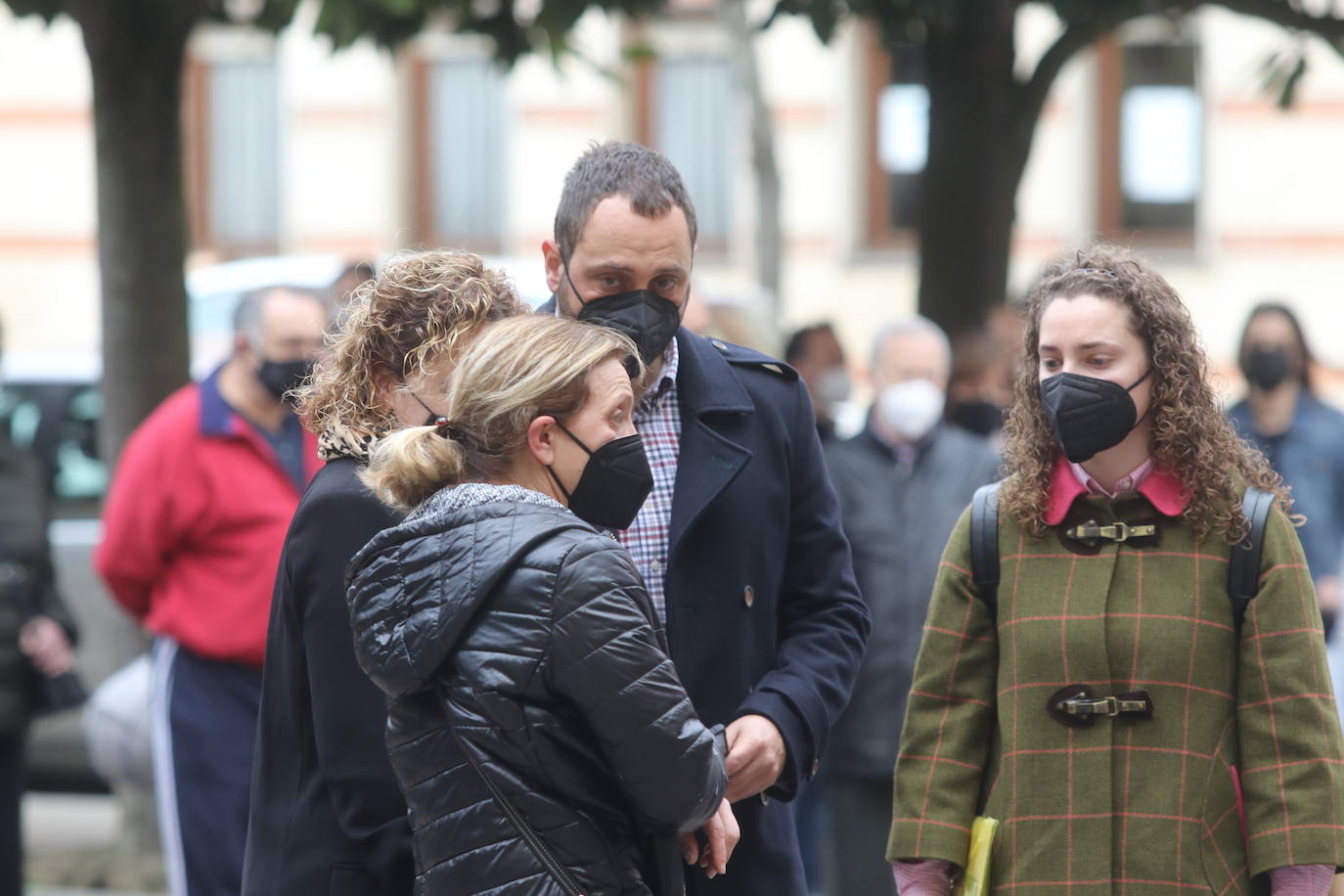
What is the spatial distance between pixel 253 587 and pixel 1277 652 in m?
3.04

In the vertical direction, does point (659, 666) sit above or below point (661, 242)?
below

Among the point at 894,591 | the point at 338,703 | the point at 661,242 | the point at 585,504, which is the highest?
the point at 661,242

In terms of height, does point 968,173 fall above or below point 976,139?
below

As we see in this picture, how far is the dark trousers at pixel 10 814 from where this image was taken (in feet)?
20.0

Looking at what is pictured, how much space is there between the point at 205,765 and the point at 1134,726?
284cm

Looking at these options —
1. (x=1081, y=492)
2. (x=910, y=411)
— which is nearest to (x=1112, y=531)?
(x=1081, y=492)

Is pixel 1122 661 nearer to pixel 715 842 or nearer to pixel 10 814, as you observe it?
pixel 715 842

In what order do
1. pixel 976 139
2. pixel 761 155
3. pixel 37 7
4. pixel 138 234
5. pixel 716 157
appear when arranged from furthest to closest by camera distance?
1. pixel 716 157
2. pixel 761 155
3. pixel 976 139
4. pixel 138 234
5. pixel 37 7

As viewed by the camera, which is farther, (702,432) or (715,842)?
(702,432)

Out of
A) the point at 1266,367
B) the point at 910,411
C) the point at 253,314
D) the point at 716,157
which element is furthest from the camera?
the point at 716,157

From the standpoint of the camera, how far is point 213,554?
5.50 m

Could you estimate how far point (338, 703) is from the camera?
3.00 m

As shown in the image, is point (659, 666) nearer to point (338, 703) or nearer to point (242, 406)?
point (338, 703)

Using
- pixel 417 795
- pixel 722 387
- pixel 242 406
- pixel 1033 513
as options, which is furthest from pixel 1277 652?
pixel 242 406
